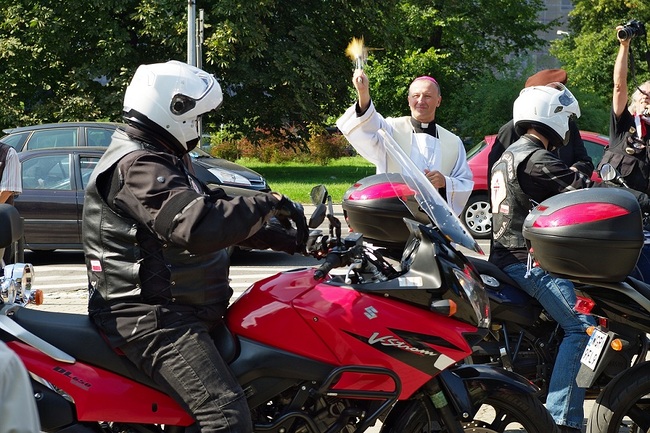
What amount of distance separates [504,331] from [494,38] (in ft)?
116

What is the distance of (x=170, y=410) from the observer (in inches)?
126

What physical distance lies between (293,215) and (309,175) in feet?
74.4

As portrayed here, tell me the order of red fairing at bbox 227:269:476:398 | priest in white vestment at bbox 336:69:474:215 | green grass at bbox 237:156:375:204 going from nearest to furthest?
red fairing at bbox 227:269:476:398 → priest in white vestment at bbox 336:69:474:215 → green grass at bbox 237:156:375:204

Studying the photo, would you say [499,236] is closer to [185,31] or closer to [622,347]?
[622,347]

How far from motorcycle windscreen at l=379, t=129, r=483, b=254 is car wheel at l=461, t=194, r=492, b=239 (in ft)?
31.8

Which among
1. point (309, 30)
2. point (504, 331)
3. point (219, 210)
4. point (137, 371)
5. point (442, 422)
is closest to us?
point (219, 210)

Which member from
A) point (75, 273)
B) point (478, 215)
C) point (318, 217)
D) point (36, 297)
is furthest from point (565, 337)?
point (478, 215)

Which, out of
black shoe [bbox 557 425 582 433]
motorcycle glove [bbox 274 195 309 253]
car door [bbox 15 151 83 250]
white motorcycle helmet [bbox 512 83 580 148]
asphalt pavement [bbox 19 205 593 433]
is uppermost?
white motorcycle helmet [bbox 512 83 580 148]

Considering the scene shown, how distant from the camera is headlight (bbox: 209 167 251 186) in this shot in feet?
38.3

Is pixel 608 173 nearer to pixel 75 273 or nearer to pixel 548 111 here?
pixel 548 111

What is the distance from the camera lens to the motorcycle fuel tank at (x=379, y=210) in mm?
4066

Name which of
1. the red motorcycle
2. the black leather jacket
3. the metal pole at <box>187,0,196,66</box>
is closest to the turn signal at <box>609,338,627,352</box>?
the red motorcycle

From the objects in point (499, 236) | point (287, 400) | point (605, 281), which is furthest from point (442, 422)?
point (499, 236)

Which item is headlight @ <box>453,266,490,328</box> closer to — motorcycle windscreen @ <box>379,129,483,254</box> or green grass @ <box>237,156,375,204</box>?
motorcycle windscreen @ <box>379,129,483,254</box>
